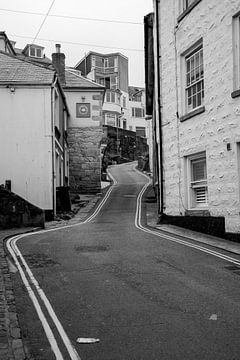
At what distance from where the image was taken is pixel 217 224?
1352 cm

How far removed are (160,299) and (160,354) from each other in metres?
2.07

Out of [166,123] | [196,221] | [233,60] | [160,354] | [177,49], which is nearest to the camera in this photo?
[160,354]

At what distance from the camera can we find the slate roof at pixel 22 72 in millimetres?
22109

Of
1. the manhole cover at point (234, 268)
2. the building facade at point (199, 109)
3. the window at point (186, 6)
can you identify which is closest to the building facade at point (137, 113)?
the building facade at point (199, 109)

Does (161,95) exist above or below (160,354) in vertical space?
above

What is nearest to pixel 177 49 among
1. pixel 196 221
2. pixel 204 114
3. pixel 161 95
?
pixel 161 95

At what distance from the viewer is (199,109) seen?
569 inches

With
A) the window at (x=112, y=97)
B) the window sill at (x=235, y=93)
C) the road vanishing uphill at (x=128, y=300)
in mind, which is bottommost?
the road vanishing uphill at (x=128, y=300)

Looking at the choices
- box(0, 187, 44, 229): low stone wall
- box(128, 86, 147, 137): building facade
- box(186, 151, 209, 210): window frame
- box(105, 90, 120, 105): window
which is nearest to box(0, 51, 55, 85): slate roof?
box(0, 187, 44, 229): low stone wall

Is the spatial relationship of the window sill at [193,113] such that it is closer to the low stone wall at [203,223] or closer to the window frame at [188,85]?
the window frame at [188,85]

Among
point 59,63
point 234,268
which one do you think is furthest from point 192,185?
point 59,63

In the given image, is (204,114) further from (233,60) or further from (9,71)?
(9,71)

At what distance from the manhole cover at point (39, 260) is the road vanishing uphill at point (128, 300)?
0.02m

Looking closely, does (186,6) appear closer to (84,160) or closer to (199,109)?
(199,109)
